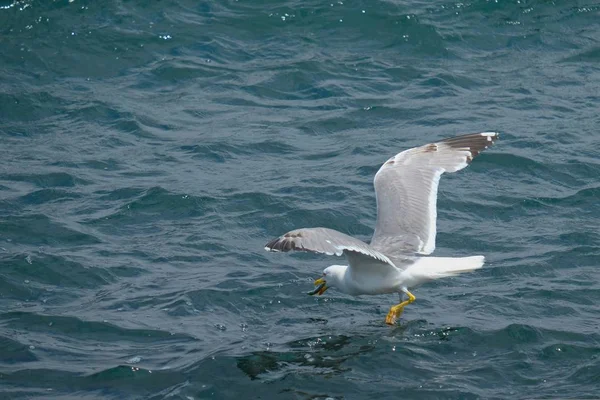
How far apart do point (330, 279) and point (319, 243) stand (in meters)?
1.27

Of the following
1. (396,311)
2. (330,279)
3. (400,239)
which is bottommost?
(396,311)

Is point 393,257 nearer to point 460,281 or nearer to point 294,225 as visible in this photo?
point 460,281

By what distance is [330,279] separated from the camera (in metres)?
8.48

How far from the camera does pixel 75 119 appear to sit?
12305 millimetres

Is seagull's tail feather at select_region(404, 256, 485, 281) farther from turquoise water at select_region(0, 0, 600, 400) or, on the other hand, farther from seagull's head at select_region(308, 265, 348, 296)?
seagull's head at select_region(308, 265, 348, 296)

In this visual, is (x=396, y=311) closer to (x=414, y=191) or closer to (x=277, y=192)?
(x=414, y=191)

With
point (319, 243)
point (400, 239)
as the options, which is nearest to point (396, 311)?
point (400, 239)

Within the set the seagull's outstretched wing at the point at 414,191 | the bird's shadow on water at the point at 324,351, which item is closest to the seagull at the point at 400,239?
the seagull's outstretched wing at the point at 414,191

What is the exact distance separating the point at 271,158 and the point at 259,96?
1832mm

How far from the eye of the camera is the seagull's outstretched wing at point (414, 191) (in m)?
8.69

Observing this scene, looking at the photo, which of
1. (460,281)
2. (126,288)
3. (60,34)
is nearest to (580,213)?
(460,281)

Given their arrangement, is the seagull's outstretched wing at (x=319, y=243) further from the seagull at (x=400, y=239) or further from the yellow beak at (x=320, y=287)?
the yellow beak at (x=320, y=287)

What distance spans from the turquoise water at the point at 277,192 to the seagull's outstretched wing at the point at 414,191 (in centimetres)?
55

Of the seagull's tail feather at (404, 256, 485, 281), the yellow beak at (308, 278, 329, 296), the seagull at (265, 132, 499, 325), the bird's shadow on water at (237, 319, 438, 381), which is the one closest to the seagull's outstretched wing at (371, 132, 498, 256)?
the seagull at (265, 132, 499, 325)
